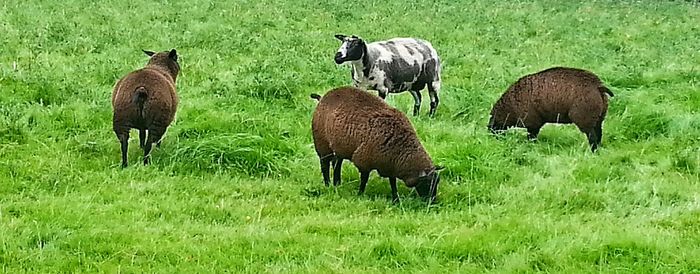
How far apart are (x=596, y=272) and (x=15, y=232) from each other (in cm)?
390

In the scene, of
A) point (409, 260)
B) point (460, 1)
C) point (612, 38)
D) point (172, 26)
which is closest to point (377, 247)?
point (409, 260)

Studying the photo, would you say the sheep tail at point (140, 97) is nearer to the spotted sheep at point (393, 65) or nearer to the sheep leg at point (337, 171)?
the sheep leg at point (337, 171)

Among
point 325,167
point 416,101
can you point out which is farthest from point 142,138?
point 416,101

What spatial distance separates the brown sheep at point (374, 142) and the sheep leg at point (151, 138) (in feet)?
5.06

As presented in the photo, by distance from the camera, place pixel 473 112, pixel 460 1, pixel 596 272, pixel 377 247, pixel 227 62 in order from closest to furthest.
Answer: pixel 596 272 < pixel 377 247 < pixel 473 112 < pixel 227 62 < pixel 460 1

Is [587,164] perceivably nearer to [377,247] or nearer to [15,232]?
[377,247]

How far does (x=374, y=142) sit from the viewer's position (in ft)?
27.0

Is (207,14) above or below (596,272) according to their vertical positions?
below

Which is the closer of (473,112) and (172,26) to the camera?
(473,112)

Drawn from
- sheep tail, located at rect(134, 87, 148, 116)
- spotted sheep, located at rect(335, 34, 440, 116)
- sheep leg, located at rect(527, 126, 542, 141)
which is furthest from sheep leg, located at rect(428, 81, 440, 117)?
sheep tail, located at rect(134, 87, 148, 116)

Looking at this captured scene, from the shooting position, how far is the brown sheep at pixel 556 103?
1044cm

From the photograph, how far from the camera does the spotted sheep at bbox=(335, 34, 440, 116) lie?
38.7 ft

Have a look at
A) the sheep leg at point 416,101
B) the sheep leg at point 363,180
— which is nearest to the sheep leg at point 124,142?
the sheep leg at point 363,180

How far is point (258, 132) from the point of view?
32.1 feet
